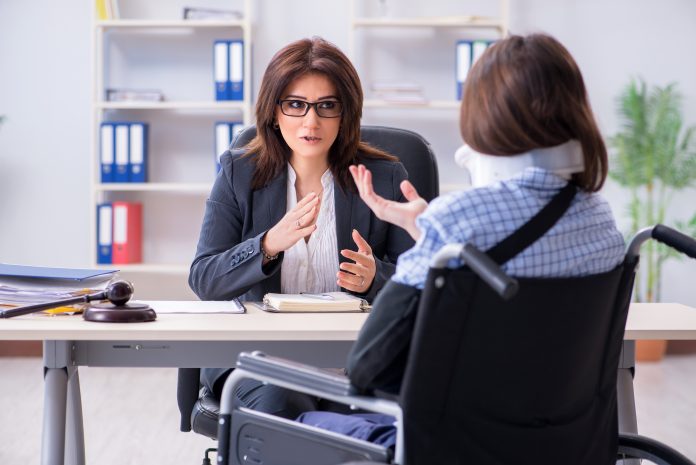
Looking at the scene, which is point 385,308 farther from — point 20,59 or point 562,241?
point 20,59

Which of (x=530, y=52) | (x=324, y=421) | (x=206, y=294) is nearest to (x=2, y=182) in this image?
(x=206, y=294)

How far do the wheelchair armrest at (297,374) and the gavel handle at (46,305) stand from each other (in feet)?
1.90

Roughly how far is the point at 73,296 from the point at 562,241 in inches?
42.8

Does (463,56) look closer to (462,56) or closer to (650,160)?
(462,56)

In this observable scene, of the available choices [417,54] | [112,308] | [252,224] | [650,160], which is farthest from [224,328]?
[650,160]

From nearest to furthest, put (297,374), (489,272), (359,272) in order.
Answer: (489,272)
(297,374)
(359,272)

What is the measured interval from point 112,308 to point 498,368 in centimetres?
87

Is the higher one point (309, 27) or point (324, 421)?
point (309, 27)

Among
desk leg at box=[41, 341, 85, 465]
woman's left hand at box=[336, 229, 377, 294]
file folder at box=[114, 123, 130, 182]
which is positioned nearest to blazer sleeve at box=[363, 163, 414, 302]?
woman's left hand at box=[336, 229, 377, 294]

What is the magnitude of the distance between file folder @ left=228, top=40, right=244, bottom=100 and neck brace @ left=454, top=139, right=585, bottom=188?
3.17 metres

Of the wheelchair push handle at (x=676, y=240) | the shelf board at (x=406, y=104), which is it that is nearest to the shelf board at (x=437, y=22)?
the shelf board at (x=406, y=104)

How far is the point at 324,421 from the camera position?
149 cm

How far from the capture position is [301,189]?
2348 millimetres

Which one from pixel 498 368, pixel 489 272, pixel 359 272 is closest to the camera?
pixel 489 272
